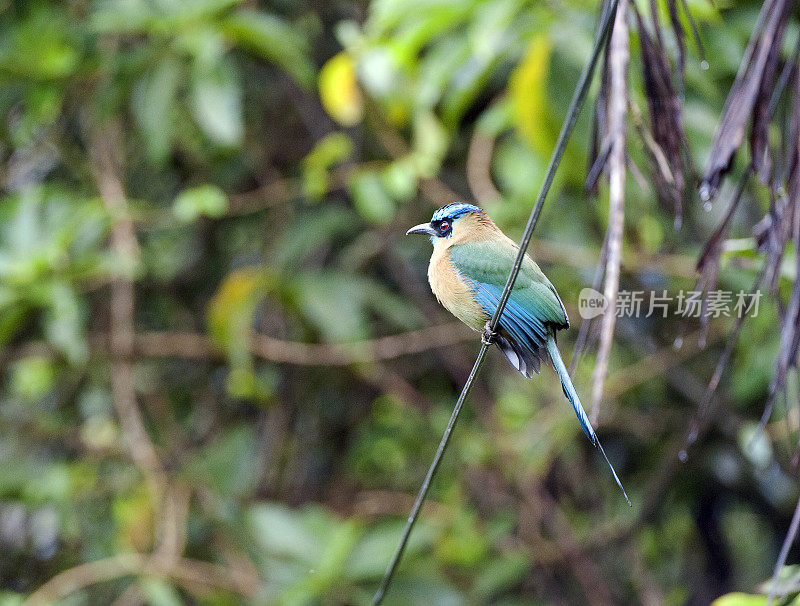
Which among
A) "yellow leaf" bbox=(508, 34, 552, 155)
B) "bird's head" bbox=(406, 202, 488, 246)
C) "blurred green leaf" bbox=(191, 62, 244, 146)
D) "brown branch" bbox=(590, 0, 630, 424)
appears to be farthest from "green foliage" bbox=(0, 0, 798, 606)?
"bird's head" bbox=(406, 202, 488, 246)

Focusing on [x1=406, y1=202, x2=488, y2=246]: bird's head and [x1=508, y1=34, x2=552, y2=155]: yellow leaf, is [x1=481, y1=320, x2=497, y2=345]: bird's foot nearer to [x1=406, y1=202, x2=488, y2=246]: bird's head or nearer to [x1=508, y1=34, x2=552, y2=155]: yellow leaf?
[x1=406, y1=202, x2=488, y2=246]: bird's head

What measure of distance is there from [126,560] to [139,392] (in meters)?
0.79

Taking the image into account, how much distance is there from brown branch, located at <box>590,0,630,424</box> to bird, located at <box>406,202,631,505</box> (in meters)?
0.05

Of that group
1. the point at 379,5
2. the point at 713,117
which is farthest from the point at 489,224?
the point at 713,117

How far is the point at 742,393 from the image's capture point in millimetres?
2723

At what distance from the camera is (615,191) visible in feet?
3.31

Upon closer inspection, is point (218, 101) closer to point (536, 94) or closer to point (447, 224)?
point (536, 94)

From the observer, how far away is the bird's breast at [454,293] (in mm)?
986

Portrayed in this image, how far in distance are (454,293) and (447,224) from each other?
115mm

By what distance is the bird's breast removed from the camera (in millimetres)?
986

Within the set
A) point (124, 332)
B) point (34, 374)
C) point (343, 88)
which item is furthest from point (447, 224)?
point (34, 374)

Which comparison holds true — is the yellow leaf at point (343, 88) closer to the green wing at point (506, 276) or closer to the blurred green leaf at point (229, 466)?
the blurred green leaf at point (229, 466)

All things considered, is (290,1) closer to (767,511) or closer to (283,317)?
(283,317)

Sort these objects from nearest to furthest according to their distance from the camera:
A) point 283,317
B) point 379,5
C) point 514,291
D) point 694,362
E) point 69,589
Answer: point 514,291 < point 379,5 < point 69,589 < point 694,362 < point 283,317
